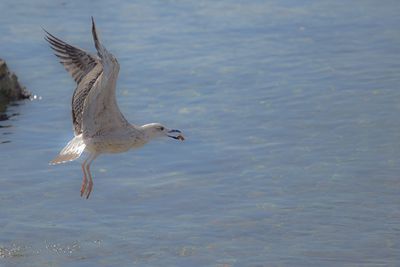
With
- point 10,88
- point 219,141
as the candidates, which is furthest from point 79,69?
point 10,88

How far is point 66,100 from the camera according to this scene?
13648 mm

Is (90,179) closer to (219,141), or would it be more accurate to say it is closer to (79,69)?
(79,69)

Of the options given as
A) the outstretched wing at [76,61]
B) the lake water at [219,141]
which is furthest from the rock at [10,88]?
the outstretched wing at [76,61]

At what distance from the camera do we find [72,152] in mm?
9570

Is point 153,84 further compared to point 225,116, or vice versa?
point 153,84

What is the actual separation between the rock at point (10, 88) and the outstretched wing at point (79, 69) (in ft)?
10.1

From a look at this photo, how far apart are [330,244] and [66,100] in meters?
5.07

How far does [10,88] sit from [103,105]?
13.4 feet

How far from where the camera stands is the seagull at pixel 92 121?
9.53 metres

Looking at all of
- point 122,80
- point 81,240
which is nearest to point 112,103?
point 81,240

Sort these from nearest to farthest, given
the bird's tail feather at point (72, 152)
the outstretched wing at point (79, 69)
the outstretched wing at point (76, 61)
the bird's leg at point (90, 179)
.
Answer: the bird's tail feather at point (72, 152) → the bird's leg at point (90, 179) → the outstretched wing at point (79, 69) → the outstretched wing at point (76, 61)

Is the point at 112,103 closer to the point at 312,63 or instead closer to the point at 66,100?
the point at 66,100

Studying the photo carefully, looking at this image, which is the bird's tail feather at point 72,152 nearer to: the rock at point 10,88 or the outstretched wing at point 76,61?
the outstretched wing at point 76,61

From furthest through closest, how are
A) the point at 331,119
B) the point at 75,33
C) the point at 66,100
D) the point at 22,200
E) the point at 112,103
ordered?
the point at 75,33
the point at 66,100
the point at 331,119
the point at 22,200
the point at 112,103
